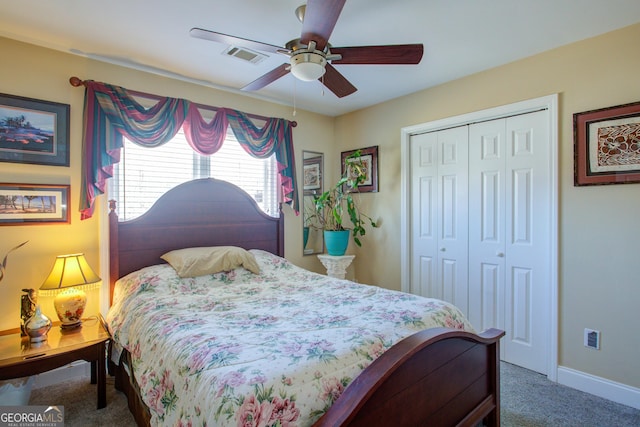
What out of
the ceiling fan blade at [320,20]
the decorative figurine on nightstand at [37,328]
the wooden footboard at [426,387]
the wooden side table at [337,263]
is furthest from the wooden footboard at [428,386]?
the decorative figurine on nightstand at [37,328]

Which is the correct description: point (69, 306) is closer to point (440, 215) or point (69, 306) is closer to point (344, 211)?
point (344, 211)

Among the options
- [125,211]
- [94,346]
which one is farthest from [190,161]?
[94,346]

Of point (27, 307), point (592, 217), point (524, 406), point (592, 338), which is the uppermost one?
point (592, 217)

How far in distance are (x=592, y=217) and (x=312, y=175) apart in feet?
8.93

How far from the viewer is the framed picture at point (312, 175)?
160 inches

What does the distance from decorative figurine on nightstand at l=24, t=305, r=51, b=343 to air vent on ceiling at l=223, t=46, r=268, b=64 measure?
88.4 inches

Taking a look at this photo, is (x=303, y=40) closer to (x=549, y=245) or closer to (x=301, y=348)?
(x=301, y=348)

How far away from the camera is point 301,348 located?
1427 millimetres

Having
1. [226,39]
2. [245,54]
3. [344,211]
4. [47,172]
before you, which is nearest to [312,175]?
[344,211]

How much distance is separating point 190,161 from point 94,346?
1.75 meters

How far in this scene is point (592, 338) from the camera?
2.43 meters

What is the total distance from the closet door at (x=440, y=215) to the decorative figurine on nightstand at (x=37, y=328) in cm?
313

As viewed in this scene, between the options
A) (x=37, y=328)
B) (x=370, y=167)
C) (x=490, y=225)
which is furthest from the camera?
(x=370, y=167)

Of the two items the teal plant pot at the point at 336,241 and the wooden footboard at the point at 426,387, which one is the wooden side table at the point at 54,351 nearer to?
the wooden footboard at the point at 426,387
